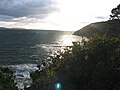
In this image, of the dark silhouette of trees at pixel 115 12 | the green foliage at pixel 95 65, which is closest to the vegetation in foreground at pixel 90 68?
the green foliage at pixel 95 65

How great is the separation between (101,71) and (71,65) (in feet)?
8.82

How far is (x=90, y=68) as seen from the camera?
64.8ft

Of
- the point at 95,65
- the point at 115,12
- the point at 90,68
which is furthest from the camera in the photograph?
the point at 115,12

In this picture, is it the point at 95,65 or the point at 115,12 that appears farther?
the point at 115,12

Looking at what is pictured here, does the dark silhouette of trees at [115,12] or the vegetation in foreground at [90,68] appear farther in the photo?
the dark silhouette of trees at [115,12]

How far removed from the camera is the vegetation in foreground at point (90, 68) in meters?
18.2

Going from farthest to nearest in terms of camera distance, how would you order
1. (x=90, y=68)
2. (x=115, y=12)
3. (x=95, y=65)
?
1. (x=115, y=12)
2. (x=90, y=68)
3. (x=95, y=65)

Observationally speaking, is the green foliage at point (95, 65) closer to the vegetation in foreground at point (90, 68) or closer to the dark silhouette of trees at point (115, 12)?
the vegetation in foreground at point (90, 68)

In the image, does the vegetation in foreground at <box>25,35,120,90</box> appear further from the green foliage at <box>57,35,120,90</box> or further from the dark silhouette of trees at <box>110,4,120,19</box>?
the dark silhouette of trees at <box>110,4,120,19</box>

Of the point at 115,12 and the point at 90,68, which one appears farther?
the point at 115,12

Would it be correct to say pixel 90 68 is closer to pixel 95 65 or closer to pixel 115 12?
pixel 95 65

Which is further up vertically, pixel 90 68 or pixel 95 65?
pixel 95 65

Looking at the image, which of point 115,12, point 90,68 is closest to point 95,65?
point 90,68

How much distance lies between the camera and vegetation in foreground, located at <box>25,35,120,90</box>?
18250 mm
